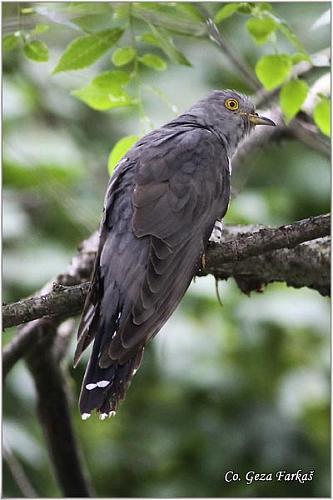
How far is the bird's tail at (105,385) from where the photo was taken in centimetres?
187

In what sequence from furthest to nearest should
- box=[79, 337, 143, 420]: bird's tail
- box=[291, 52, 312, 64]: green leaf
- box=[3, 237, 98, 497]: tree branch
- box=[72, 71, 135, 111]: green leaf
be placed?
1. box=[3, 237, 98, 497]: tree branch
2. box=[72, 71, 135, 111]: green leaf
3. box=[291, 52, 312, 64]: green leaf
4. box=[79, 337, 143, 420]: bird's tail

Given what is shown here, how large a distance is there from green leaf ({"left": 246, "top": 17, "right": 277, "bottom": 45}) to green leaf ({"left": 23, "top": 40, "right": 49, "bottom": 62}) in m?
0.60

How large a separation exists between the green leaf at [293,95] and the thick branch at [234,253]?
15.2 inches

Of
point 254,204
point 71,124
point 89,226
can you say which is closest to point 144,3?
point 89,226

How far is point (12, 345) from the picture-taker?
2.66m

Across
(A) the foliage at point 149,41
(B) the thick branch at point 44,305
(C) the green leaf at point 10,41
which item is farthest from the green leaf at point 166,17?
(B) the thick branch at point 44,305

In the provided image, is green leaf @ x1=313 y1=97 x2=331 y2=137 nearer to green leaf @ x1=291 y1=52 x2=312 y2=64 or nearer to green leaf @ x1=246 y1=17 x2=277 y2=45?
green leaf @ x1=291 y1=52 x2=312 y2=64

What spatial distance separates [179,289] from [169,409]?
172 cm

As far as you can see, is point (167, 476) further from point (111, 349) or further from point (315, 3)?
point (315, 3)

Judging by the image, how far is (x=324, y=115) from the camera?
Answer: 7.65 feet

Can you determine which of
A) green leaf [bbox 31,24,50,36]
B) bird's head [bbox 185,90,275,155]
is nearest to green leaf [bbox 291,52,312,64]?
bird's head [bbox 185,90,275,155]

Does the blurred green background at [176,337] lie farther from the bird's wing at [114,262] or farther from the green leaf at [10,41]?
the bird's wing at [114,262]

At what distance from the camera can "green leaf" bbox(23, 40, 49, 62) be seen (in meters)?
2.30

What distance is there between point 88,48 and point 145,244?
1.91ft
